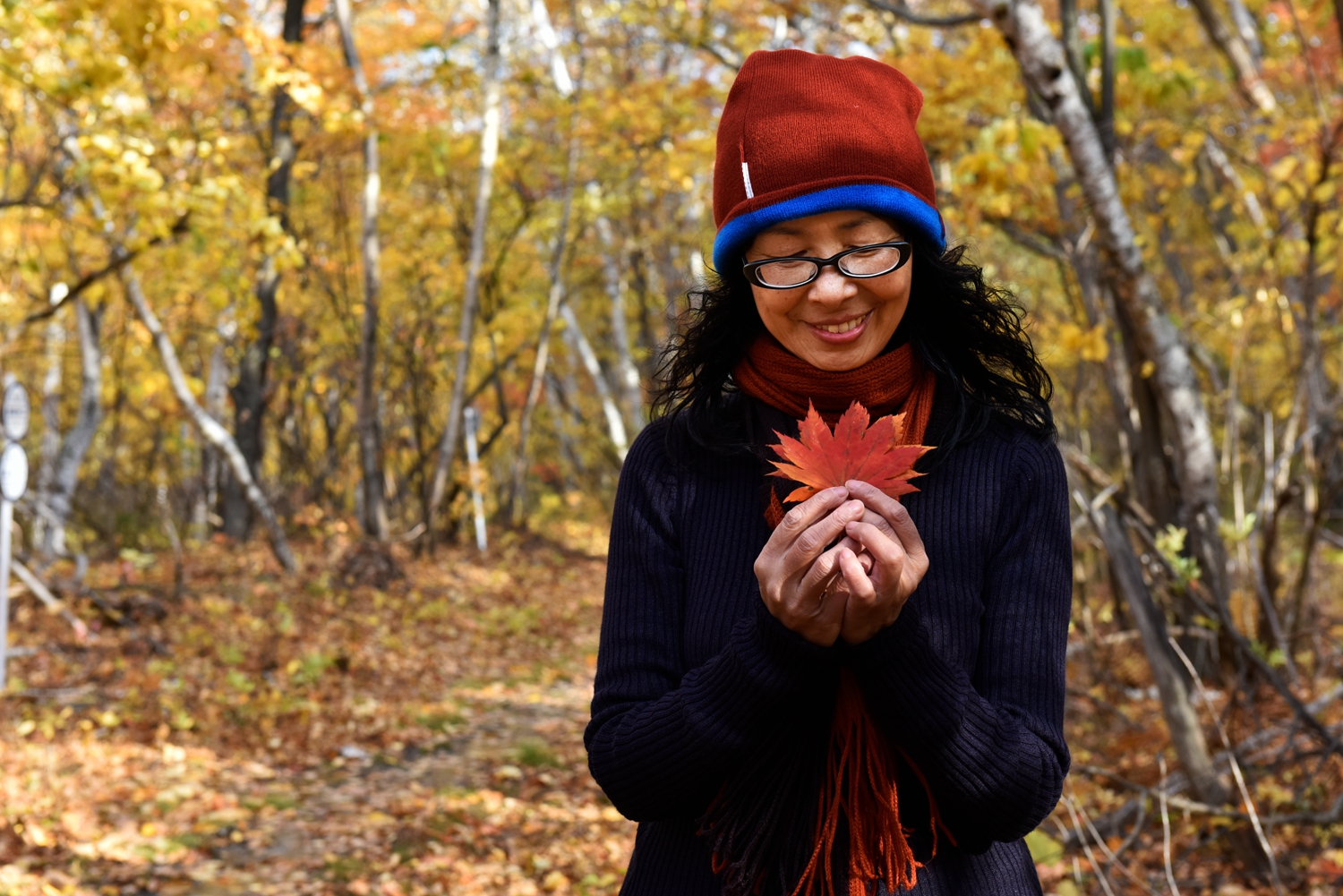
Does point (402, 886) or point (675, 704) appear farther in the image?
point (402, 886)

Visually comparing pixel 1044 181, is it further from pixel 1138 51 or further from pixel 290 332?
pixel 290 332

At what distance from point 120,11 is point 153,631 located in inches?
184

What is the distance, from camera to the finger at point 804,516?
112 cm

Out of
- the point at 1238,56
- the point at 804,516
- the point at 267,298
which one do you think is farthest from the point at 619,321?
the point at 804,516

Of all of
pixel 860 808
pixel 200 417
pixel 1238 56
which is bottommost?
pixel 200 417

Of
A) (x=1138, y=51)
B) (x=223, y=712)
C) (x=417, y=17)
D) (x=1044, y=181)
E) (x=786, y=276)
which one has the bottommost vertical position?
(x=223, y=712)

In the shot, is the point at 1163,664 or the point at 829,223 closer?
the point at 829,223

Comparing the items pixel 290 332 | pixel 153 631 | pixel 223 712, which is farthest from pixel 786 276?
pixel 290 332

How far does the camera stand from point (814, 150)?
137 cm

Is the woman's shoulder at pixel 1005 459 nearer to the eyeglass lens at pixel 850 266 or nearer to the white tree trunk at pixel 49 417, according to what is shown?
the eyeglass lens at pixel 850 266

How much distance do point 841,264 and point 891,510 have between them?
410mm

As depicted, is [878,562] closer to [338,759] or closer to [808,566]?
[808,566]

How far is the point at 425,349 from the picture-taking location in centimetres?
1368

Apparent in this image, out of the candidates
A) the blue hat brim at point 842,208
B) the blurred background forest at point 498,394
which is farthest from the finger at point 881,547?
the blurred background forest at point 498,394
